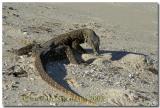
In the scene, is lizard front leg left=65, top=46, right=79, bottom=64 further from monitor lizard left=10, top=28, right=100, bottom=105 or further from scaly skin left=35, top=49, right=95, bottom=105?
scaly skin left=35, top=49, right=95, bottom=105

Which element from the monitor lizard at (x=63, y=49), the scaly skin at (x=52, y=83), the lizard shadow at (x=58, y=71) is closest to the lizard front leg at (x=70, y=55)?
the monitor lizard at (x=63, y=49)

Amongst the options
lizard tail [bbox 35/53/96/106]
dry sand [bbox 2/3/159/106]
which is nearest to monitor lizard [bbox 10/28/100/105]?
lizard tail [bbox 35/53/96/106]

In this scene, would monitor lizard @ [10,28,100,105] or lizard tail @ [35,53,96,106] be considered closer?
lizard tail @ [35,53,96,106]

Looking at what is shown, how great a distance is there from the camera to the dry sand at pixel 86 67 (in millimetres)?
9945

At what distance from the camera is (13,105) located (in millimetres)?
9352

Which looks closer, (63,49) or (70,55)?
(70,55)

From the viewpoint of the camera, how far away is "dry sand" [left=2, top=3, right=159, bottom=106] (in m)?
9.95

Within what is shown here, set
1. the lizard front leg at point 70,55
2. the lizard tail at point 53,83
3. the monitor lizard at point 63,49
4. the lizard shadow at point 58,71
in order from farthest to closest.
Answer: the lizard front leg at point 70,55
the lizard shadow at point 58,71
the monitor lizard at point 63,49
the lizard tail at point 53,83

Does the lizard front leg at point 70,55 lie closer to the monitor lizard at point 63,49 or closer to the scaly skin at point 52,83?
the monitor lizard at point 63,49

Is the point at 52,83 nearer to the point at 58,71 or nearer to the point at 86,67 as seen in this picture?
the point at 58,71

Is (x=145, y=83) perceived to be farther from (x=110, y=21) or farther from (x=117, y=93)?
(x=110, y=21)

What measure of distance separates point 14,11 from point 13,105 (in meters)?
9.00

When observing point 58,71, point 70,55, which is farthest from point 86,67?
point 58,71

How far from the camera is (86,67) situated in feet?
38.0
